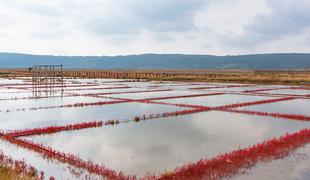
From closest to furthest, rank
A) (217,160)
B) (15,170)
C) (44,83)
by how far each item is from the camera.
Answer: (15,170)
(217,160)
(44,83)

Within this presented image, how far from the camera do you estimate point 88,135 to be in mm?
12859

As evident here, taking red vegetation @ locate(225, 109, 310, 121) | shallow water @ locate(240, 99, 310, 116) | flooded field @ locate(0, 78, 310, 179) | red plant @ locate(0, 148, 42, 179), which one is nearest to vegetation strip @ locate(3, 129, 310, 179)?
flooded field @ locate(0, 78, 310, 179)

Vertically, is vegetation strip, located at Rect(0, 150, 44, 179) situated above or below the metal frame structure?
below

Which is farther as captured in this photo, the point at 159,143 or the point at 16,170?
the point at 159,143

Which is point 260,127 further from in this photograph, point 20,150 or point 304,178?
point 20,150

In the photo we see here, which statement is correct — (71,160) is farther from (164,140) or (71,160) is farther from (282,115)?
(282,115)

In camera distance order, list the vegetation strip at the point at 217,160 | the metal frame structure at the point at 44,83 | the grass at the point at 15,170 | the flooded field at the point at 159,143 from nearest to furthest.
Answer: the grass at the point at 15,170
the vegetation strip at the point at 217,160
the flooded field at the point at 159,143
the metal frame structure at the point at 44,83

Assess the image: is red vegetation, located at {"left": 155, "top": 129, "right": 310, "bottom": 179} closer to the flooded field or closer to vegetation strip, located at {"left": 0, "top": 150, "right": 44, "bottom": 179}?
the flooded field

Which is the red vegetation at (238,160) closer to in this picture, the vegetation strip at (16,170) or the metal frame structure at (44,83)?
the vegetation strip at (16,170)

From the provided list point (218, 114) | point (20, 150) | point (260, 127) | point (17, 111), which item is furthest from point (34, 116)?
point (260, 127)

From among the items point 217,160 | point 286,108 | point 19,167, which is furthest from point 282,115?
point 19,167

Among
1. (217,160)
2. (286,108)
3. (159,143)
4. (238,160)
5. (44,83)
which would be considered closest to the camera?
(217,160)

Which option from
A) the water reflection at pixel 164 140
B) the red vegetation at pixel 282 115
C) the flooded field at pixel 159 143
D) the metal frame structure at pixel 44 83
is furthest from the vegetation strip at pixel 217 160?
the metal frame structure at pixel 44 83

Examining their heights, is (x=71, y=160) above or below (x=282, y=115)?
below
